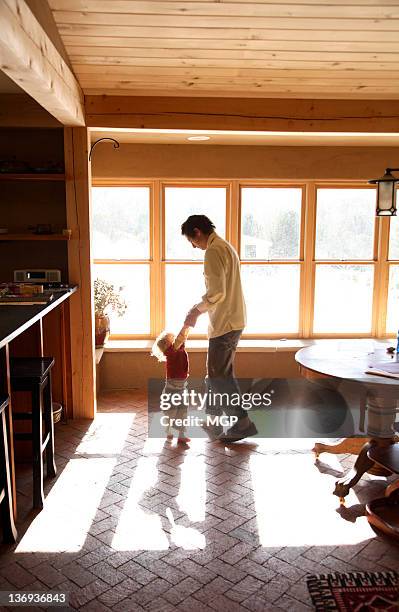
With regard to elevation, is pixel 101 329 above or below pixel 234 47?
below

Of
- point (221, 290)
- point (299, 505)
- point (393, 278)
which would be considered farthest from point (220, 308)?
point (393, 278)

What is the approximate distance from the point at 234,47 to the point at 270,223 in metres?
2.19

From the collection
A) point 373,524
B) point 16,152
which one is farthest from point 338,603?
point 16,152

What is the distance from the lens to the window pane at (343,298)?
18.6ft

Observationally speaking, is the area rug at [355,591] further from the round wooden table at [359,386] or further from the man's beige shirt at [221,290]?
the man's beige shirt at [221,290]

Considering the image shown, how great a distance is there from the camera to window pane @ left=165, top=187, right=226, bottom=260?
5.45m

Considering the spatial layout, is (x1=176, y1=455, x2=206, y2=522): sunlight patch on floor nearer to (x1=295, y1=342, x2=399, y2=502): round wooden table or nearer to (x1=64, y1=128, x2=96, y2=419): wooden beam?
(x1=295, y1=342, x2=399, y2=502): round wooden table

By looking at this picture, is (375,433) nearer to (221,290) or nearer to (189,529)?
(189,529)

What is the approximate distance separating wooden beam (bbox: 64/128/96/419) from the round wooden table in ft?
5.78

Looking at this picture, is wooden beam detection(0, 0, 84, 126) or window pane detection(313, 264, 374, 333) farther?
window pane detection(313, 264, 374, 333)

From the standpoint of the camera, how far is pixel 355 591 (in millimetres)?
2379

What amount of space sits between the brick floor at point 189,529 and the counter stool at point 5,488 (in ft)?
0.27

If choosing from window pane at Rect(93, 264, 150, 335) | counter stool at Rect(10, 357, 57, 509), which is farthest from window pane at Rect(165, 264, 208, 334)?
counter stool at Rect(10, 357, 57, 509)

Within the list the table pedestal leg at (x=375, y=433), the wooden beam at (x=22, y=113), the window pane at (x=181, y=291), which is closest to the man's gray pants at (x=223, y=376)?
the table pedestal leg at (x=375, y=433)
